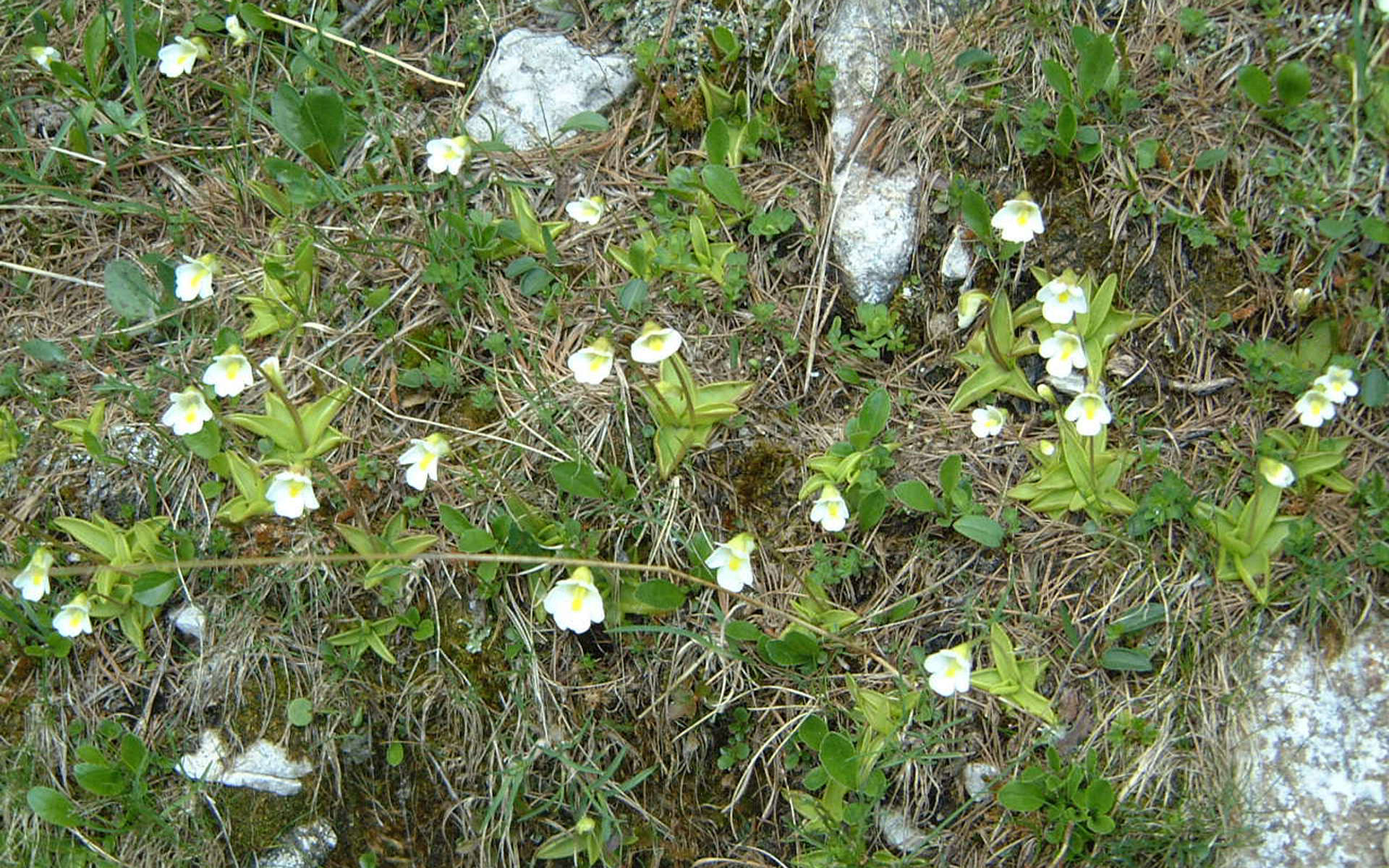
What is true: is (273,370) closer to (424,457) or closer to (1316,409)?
(424,457)

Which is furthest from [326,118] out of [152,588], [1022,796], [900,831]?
[1022,796]

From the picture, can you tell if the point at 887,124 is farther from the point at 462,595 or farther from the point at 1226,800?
the point at 1226,800

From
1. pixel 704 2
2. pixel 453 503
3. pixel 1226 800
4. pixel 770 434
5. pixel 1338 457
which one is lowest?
pixel 1226 800

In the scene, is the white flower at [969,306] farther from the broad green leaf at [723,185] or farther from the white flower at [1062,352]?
the broad green leaf at [723,185]

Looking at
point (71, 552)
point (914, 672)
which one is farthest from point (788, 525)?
point (71, 552)

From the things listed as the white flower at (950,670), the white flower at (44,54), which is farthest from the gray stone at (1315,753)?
the white flower at (44,54)

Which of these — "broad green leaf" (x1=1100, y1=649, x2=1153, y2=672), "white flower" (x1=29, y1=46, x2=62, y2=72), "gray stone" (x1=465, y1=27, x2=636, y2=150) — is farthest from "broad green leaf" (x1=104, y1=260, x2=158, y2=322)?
"broad green leaf" (x1=1100, y1=649, x2=1153, y2=672)
